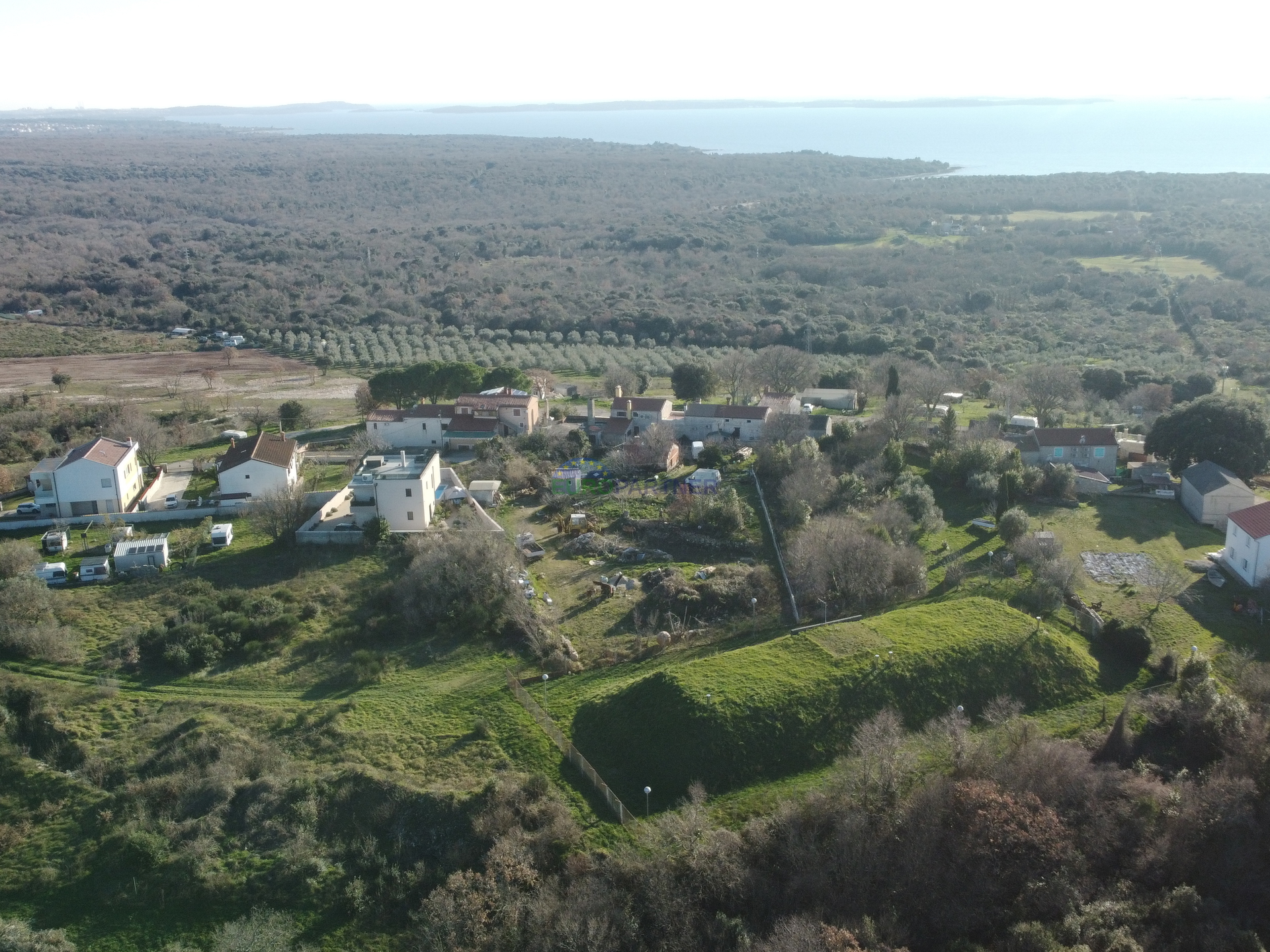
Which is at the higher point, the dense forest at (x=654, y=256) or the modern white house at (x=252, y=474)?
the dense forest at (x=654, y=256)

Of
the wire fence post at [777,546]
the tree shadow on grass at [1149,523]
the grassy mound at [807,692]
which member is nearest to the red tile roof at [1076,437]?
the tree shadow on grass at [1149,523]

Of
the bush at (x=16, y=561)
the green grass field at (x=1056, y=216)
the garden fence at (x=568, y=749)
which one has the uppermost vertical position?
the green grass field at (x=1056, y=216)

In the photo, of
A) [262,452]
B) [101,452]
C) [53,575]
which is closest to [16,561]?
[53,575]

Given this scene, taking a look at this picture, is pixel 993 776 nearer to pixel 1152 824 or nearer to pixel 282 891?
pixel 1152 824

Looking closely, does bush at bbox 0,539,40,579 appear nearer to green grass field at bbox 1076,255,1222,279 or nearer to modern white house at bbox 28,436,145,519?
modern white house at bbox 28,436,145,519

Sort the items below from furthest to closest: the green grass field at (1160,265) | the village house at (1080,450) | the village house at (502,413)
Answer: the green grass field at (1160,265), the village house at (502,413), the village house at (1080,450)

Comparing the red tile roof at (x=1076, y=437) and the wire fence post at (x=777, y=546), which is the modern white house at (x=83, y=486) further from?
the red tile roof at (x=1076, y=437)
